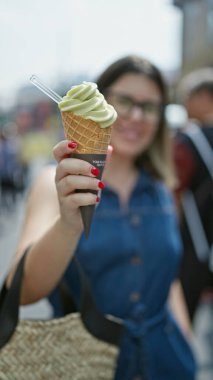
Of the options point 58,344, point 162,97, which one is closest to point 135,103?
point 162,97

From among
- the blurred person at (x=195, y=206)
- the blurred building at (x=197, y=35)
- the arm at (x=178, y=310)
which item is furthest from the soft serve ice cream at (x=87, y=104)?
the blurred building at (x=197, y=35)

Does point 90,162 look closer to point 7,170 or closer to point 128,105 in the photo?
point 128,105

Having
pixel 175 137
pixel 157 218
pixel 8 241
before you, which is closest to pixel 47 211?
pixel 157 218

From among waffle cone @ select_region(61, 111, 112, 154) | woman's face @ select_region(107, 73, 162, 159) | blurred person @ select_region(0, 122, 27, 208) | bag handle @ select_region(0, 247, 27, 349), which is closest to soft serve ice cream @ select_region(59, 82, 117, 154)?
waffle cone @ select_region(61, 111, 112, 154)

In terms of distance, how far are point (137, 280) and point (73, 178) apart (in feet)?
2.63

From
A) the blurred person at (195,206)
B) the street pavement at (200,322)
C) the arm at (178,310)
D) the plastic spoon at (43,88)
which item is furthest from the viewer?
the street pavement at (200,322)

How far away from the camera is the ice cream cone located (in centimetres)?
121

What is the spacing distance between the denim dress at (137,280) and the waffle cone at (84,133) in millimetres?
672

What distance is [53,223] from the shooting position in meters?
1.46

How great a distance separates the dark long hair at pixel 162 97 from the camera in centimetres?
207

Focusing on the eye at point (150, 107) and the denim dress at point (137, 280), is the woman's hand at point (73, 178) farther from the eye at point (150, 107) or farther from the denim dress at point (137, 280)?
the eye at point (150, 107)

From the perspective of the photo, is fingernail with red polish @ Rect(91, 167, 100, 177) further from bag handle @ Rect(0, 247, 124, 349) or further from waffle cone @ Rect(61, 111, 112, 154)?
bag handle @ Rect(0, 247, 124, 349)

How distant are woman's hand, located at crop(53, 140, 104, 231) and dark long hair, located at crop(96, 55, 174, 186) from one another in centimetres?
91

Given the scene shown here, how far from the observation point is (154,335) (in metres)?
1.93
